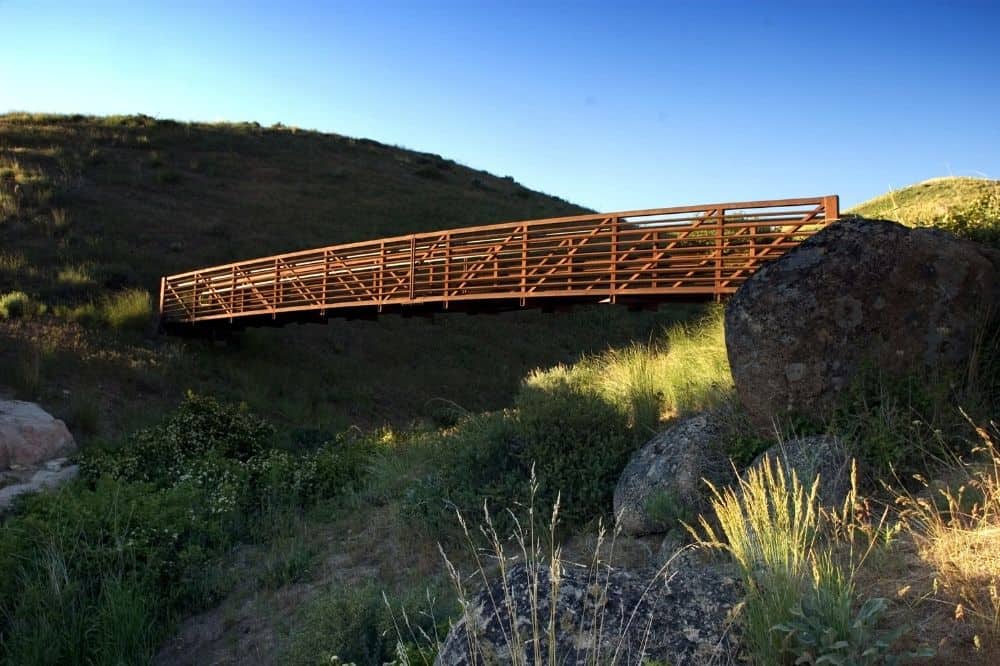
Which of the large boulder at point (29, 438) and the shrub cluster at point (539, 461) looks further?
the large boulder at point (29, 438)

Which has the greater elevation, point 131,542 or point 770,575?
point 770,575

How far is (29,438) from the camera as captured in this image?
12836mm

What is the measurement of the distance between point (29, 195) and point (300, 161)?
54.7 feet

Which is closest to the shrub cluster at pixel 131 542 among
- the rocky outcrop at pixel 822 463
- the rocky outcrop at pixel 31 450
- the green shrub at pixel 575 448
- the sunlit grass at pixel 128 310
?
the rocky outcrop at pixel 31 450

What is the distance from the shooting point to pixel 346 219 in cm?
3431

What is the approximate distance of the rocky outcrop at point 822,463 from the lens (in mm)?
5514

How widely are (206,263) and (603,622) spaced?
24.9 metres

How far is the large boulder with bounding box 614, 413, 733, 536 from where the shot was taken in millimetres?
6402

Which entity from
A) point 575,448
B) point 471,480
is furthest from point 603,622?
point 471,480

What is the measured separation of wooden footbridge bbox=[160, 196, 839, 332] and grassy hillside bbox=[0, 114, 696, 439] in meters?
1.83

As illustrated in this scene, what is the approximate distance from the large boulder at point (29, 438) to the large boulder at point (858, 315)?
35.9ft

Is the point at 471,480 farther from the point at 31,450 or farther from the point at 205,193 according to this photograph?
the point at 205,193

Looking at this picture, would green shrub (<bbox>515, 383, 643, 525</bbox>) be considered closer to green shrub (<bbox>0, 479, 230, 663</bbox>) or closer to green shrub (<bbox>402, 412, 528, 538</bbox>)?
green shrub (<bbox>402, 412, 528, 538</bbox>)

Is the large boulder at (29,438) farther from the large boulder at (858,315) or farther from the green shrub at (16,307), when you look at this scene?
the large boulder at (858,315)
